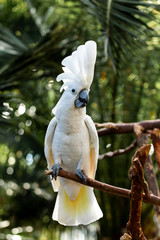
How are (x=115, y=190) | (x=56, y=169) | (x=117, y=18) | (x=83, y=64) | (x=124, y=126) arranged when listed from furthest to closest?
(x=117, y=18)
(x=124, y=126)
(x=56, y=169)
(x=83, y=64)
(x=115, y=190)

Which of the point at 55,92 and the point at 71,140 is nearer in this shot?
the point at 71,140

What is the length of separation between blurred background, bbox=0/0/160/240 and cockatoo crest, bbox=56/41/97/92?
2.24 ft

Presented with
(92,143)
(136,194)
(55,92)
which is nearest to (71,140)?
(92,143)

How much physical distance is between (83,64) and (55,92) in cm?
161

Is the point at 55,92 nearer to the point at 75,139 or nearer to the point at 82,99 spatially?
the point at 75,139

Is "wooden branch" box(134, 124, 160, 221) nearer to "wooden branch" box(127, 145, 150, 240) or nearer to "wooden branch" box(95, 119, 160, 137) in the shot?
"wooden branch" box(95, 119, 160, 137)

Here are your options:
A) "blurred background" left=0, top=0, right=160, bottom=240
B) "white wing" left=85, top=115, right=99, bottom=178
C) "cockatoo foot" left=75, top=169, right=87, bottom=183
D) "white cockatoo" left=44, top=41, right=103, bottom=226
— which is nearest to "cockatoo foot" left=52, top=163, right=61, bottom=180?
"white cockatoo" left=44, top=41, right=103, bottom=226

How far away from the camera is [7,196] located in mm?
4059

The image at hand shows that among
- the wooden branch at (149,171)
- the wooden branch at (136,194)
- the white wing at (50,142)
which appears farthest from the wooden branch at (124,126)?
the wooden branch at (136,194)

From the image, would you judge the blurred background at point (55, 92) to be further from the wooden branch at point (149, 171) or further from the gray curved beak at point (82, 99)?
the gray curved beak at point (82, 99)

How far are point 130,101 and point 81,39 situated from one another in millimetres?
938

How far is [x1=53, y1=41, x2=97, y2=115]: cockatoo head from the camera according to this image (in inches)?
63.6

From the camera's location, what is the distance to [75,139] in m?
1.80

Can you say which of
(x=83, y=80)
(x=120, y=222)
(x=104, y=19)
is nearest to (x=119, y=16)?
(x=104, y=19)
